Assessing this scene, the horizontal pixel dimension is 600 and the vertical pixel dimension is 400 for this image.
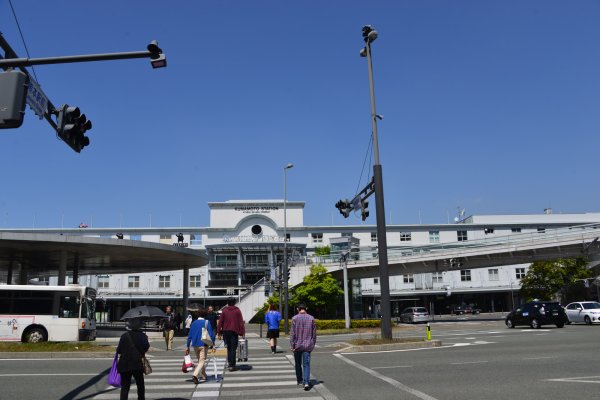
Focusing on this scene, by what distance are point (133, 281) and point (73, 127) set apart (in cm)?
6718

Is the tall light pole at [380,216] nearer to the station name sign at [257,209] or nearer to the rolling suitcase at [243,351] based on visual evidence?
the rolling suitcase at [243,351]

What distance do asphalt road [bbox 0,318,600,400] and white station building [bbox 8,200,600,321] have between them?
5450 cm

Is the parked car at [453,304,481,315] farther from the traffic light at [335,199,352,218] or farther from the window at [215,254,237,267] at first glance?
the traffic light at [335,199,352,218]

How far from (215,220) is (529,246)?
1775 inches

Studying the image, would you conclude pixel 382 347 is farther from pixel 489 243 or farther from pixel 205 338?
pixel 489 243

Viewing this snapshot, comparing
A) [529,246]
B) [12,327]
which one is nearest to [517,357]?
[12,327]

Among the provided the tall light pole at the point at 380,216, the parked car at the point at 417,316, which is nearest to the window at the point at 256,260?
the parked car at the point at 417,316

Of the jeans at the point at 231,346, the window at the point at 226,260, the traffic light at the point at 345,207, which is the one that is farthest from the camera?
the window at the point at 226,260

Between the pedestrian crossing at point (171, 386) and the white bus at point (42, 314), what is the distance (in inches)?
517

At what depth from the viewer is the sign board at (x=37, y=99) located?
9.66 metres

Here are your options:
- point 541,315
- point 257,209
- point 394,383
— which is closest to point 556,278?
point 541,315

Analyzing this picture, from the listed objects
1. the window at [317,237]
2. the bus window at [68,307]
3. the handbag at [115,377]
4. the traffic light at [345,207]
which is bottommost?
the handbag at [115,377]

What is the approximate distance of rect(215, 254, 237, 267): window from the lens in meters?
73.3

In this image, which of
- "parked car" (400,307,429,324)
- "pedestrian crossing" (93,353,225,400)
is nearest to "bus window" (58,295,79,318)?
"pedestrian crossing" (93,353,225,400)
